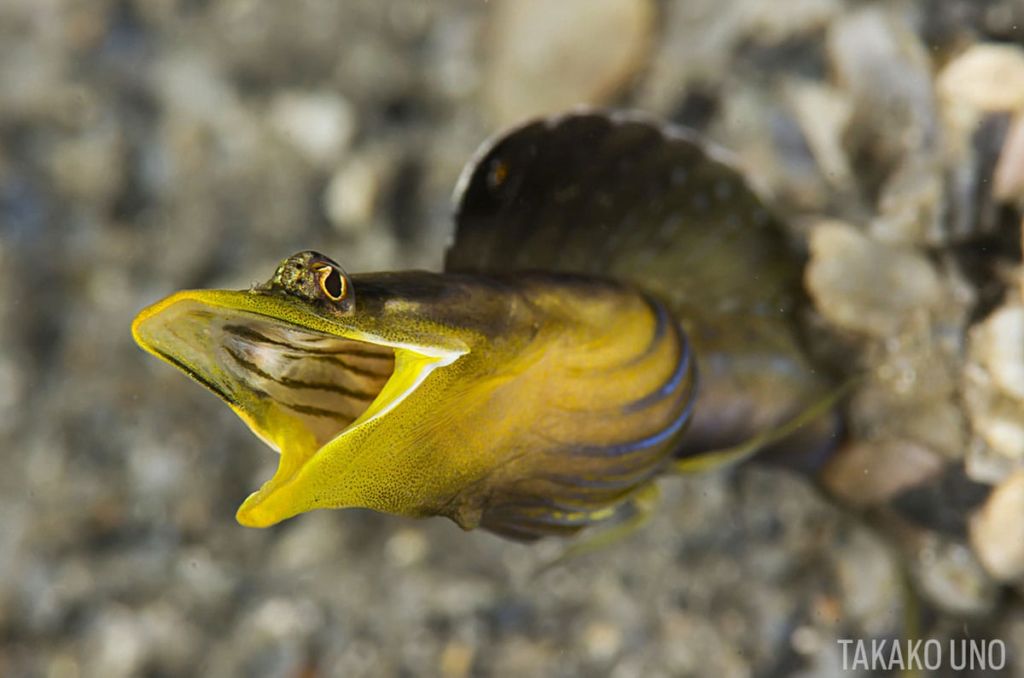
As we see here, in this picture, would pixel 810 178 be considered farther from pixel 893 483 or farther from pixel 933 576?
pixel 933 576

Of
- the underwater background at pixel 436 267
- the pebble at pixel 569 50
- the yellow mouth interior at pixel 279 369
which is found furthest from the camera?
the pebble at pixel 569 50

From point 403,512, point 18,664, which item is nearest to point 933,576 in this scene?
point 403,512

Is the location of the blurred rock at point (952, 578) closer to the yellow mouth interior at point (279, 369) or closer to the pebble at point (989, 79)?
the pebble at point (989, 79)

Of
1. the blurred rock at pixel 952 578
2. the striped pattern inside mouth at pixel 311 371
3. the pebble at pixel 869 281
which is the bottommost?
the blurred rock at pixel 952 578

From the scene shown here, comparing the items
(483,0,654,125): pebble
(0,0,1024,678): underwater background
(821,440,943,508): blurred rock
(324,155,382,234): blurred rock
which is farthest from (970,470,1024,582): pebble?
(324,155,382,234): blurred rock

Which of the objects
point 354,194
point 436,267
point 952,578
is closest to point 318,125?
point 354,194

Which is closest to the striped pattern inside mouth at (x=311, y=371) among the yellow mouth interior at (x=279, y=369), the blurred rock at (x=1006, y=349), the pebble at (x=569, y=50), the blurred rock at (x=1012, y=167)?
the yellow mouth interior at (x=279, y=369)
